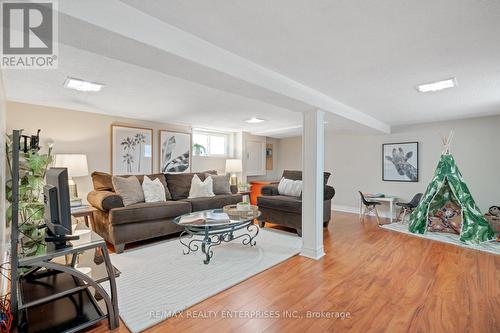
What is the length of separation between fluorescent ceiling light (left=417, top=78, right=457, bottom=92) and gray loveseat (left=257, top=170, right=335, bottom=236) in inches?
75.7

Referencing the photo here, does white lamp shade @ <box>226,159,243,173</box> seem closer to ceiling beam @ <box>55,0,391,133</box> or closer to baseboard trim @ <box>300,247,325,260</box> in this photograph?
baseboard trim @ <box>300,247,325,260</box>

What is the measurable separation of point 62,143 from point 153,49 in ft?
10.6

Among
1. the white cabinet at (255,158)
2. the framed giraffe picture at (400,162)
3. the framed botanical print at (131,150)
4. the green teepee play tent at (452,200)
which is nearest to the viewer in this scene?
the green teepee play tent at (452,200)

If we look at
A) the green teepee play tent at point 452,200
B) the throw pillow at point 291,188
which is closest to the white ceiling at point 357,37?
the green teepee play tent at point 452,200

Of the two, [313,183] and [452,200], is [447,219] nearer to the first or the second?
[452,200]

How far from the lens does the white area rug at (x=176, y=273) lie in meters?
1.95

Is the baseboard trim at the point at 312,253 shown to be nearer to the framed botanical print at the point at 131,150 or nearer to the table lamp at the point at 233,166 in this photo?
the table lamp at the point at 233,166

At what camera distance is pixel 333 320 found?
1.82 meters

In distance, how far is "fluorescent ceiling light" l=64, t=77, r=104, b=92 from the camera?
2.55m

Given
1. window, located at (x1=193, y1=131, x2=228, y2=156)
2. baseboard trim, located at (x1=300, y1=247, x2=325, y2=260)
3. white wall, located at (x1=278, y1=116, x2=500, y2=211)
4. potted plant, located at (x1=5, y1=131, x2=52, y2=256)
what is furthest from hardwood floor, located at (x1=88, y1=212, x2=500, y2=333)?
window, located at (x1=193, y1=131, x2=228, y2=156)

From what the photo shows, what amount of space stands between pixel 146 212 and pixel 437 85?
3.90 metres

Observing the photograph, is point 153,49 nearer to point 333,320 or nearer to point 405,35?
point 405,35

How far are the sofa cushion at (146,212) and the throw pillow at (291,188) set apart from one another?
1.84m

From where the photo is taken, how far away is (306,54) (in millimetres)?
1961
